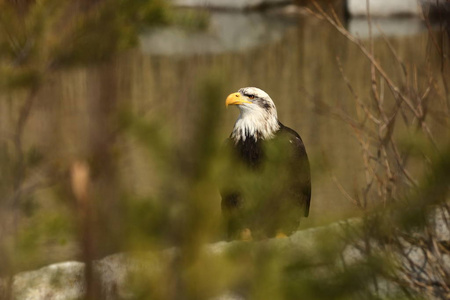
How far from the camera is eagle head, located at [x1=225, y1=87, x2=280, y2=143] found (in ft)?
8.61

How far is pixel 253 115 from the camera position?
266 centimetres

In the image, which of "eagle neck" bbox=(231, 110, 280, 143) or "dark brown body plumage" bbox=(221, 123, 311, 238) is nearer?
"dark brown body plumage" bbox=(221, 123, 311, 238)

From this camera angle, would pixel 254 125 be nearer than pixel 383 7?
Yes

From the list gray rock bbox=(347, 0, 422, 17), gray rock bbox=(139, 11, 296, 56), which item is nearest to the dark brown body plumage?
gray rock bbox=(139, 11, 296, 56)

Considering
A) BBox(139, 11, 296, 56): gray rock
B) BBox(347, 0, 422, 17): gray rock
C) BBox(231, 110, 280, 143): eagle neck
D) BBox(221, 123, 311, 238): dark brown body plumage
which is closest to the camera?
BBox(221, 123, 311, 238): dark brown body plumage

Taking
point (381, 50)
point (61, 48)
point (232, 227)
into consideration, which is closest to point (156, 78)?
point (381, 50)

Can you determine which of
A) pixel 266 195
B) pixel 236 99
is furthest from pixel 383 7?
pixel 266 195

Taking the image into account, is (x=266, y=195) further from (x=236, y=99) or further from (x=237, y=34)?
(x=237, y=34)

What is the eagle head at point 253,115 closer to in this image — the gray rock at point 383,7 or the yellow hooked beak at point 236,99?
the yellow hooked beak at point 236,99

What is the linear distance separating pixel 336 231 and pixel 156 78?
6817 millimetres

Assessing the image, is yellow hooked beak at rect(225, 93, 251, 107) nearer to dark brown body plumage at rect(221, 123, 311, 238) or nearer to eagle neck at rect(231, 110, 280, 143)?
eagle neck at rect(231, 110, 280, 143)

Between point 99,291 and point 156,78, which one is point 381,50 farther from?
point 99,291

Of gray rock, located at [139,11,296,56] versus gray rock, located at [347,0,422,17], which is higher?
gray rock, located at [347,0,422,17]

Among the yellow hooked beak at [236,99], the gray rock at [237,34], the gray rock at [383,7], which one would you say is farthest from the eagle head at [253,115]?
the gray rock at [383,7]
